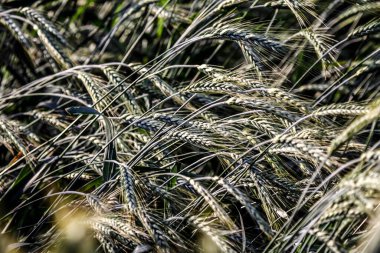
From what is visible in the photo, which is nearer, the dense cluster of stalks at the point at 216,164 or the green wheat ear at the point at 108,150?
the dense cluster of stalks at the point at 216,164

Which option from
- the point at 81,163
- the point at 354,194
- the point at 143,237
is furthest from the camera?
the point at 81,163

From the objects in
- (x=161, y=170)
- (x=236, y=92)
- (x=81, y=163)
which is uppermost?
(x=236, y=92)

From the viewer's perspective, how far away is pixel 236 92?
5.64 ft

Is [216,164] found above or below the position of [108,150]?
below

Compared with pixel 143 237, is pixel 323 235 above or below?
above

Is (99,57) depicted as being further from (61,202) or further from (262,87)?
(262,87)

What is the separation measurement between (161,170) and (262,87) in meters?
0.44

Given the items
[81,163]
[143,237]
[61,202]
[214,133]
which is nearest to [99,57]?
[81,163]

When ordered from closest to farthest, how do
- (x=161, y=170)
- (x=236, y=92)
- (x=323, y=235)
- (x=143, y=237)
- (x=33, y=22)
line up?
(x=323, y=235) < (x=143, y=237) < (x=236, y=92) < (x=161, y=170) < (x=33, y=22)

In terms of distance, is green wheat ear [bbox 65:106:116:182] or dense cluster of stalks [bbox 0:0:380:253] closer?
dense cluster of stalks [bbox 0:0:380:253]

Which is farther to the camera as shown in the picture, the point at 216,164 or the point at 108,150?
the point at 216,164

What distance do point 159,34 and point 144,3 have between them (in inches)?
11.5

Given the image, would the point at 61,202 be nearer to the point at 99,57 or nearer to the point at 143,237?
the point at 143,237

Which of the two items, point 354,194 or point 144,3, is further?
point 144,3
